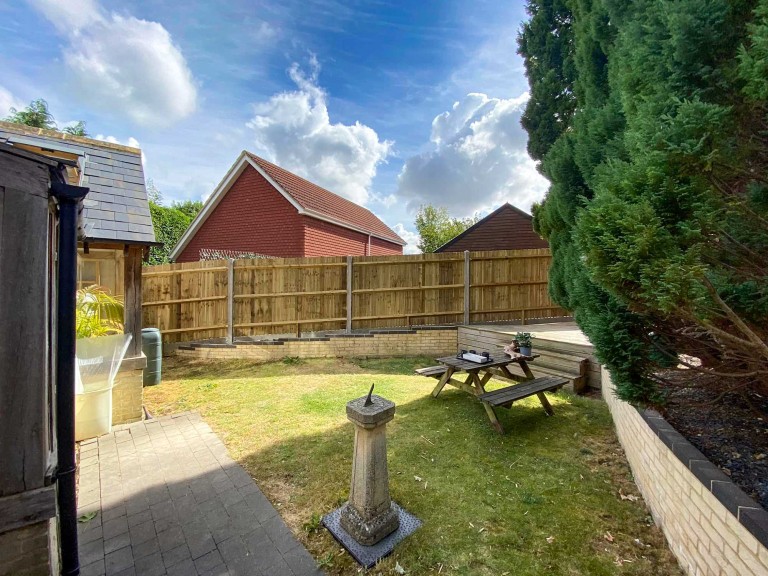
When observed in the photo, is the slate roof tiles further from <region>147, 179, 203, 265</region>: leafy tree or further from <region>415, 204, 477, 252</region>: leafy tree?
<region>415, 204, 477, 252</region>: leafy tree

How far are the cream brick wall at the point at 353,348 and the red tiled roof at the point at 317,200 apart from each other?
6021mm

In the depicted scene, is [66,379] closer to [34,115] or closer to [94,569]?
[94,569]

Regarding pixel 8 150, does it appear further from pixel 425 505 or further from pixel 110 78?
pixel 110 78

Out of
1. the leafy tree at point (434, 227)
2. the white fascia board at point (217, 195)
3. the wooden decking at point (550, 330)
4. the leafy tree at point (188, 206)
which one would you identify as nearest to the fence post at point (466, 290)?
the wooden decking at point (550, 330)

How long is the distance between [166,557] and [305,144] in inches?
766

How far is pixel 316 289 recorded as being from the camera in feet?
→ 27.3

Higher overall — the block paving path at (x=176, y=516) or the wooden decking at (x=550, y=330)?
the wooden decking at (x=550, y=330)

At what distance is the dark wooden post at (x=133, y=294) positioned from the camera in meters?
4.38

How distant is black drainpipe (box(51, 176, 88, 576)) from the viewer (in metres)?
1.87

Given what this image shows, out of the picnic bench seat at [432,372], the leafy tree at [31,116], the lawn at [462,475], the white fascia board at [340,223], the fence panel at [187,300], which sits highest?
the leafy tree at [31,116]

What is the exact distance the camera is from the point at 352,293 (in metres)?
8.38

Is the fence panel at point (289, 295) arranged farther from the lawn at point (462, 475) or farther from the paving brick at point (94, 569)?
the paving brick at point (94, 569)

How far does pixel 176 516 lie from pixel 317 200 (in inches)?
514

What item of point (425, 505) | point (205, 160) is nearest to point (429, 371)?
point (425, 505)
